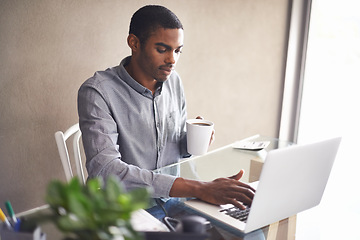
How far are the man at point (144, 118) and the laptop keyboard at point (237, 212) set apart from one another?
0.02m

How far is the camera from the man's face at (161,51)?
1378mm

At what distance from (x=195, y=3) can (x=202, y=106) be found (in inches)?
28.2

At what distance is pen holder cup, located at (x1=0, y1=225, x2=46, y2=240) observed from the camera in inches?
24.4

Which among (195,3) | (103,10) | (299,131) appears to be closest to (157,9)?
(103,10)

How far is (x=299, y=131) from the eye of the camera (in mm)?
3223

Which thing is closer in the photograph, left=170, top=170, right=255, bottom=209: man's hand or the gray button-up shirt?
left=170, top=170, right=255, bottom=209: man's hand

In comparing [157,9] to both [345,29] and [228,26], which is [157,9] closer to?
[228,26]

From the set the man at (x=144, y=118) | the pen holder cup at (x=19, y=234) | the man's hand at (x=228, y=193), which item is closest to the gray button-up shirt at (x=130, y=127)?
the man at (x=144, y=118)

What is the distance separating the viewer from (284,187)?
0.94 metres

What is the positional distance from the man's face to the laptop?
1.88 feet

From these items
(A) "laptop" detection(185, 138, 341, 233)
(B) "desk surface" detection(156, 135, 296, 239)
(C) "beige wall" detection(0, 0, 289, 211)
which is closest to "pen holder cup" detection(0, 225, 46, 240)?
(A) "laptop" detection(185, 138, 341, 233)

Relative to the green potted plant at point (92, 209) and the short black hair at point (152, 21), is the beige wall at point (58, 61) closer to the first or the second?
the short black hair at point (152, 21)

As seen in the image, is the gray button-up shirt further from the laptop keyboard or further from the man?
the laptop keyboard

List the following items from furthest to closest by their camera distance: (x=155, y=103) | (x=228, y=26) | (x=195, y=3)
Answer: (x=228, y=26), (x=195, y=3), (x=155, y=103)
